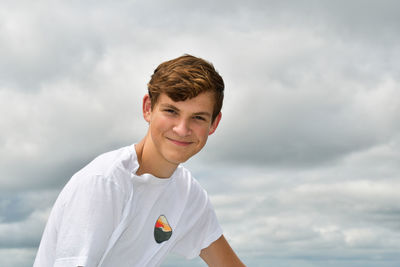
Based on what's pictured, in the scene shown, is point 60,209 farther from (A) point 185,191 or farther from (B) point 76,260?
(A) point 185,191

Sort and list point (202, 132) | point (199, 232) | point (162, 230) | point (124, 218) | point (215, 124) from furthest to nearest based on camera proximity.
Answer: point (199, 232), point (162, 230), point (215, 124), point (202, 132), point (124, 218)

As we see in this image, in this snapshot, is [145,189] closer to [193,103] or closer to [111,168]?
[111,168]

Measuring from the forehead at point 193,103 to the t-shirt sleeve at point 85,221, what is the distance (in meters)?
0.91

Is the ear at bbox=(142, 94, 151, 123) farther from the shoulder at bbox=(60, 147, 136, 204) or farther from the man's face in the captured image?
the shoulder at bbox=(60, 147, 136, 204)

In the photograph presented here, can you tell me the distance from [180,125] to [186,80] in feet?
1.37

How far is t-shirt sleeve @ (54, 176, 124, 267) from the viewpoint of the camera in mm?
4234

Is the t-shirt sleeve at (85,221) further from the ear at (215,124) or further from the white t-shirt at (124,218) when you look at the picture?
the ear at (215,124)

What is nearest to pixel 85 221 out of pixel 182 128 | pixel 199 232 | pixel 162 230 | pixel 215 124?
pixel 182 128

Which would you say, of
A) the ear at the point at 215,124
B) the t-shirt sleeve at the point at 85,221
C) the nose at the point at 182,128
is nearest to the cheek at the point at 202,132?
the nose at the point at 182,128

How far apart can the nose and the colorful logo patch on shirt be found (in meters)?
1.08

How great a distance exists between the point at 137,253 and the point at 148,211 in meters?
0.44

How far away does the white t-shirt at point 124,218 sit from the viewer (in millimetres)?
4281

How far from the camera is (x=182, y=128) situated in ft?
15.8

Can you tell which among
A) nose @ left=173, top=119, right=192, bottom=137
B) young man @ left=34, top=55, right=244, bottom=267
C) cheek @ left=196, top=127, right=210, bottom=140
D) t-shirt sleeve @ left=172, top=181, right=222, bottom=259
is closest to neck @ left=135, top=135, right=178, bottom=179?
young man @ left=34, top=55, right=244, bottom=267
